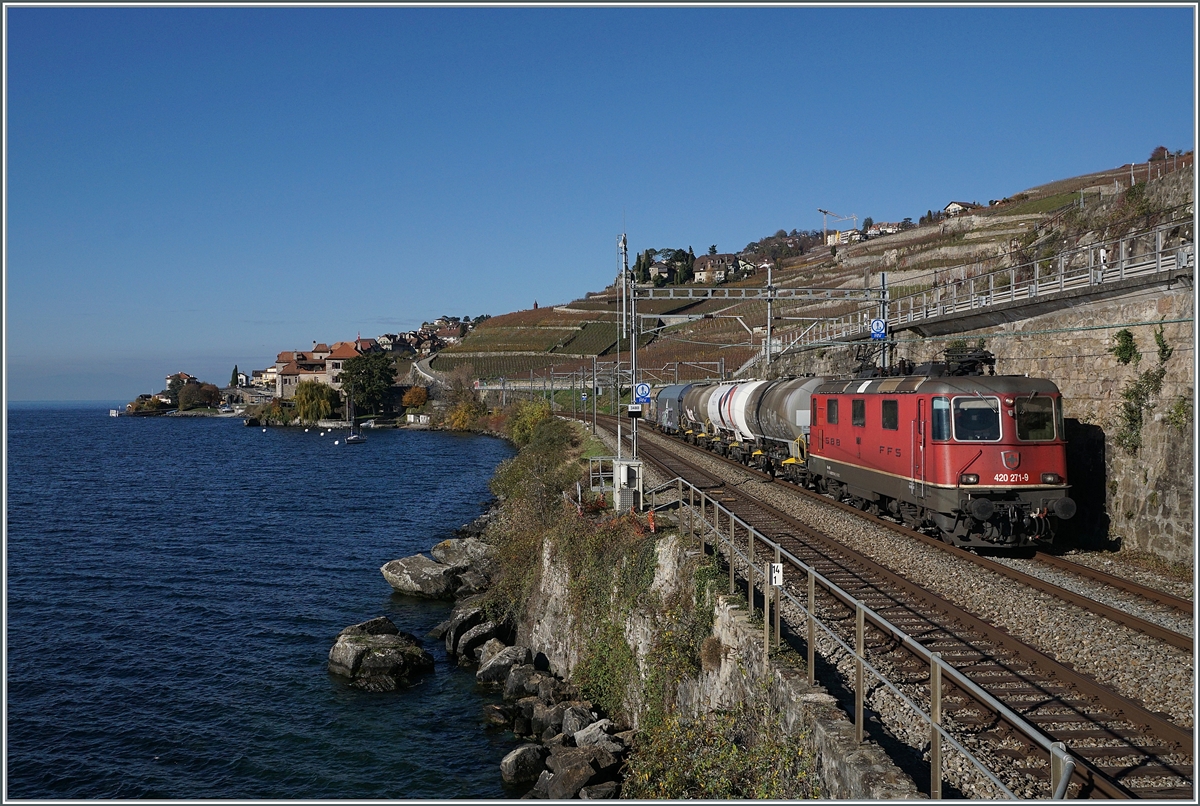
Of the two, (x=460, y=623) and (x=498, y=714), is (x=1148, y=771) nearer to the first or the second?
(x=498, y=714)

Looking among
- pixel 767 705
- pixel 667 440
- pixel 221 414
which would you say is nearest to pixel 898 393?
pixel 767 705

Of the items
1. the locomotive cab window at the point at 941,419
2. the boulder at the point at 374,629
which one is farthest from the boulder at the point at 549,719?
the locomotive cab window at the point at 941,419

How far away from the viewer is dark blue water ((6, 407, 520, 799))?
53.4 feet

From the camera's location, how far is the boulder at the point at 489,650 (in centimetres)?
2072

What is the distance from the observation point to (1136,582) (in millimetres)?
14172

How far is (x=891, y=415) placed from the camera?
61.2ft

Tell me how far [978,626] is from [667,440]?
125ft

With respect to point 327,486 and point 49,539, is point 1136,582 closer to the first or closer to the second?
point 49,539

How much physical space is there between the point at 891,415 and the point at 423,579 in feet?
52.1

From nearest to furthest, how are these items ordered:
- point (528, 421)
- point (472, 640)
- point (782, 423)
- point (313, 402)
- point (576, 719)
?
point (576, 719)
point (472, 640)
point (782, 423)
point (528, 421)
point (313, 402)

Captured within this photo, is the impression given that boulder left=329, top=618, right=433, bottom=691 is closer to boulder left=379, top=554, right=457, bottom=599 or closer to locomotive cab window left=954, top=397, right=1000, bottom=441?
boulder left=379, top=554, right=457, bottom=599

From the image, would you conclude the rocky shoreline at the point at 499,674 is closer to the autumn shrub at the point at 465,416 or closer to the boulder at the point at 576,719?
the boulder at the point at 576,719

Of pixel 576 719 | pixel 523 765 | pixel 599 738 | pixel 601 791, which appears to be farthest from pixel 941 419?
pixel 523 765

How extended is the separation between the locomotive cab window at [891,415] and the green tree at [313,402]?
386 feet
